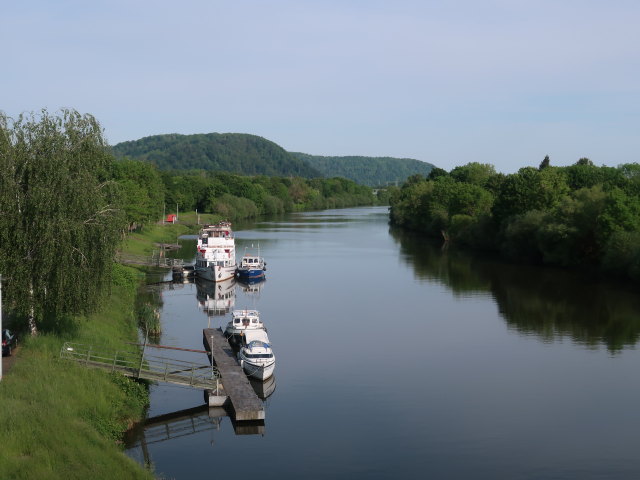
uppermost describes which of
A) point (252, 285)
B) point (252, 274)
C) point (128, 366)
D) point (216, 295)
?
point (128, 366)

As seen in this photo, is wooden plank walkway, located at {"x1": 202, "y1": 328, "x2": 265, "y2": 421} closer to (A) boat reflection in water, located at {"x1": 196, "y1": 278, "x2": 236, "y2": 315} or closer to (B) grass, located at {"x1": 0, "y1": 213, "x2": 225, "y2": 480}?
(B) grass, located at {"x1": 0, "y1": 213, "x2": 225, "y2": 480}

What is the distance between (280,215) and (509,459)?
6395 inches

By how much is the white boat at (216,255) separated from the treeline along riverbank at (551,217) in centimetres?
3031

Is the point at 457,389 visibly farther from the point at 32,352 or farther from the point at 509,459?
the point at 32,352

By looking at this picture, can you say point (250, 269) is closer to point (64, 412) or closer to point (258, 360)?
point (258, 360)

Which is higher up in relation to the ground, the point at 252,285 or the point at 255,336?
the point at 255,336

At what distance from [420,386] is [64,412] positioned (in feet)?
51.6

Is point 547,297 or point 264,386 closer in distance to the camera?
point 264,386

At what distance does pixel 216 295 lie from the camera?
59156 mm

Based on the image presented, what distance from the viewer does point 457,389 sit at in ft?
106

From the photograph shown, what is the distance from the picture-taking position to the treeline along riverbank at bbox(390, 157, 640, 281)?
214 ft

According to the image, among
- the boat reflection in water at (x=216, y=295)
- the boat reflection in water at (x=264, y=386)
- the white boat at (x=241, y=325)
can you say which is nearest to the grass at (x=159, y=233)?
the boat reflection in water at (x=216, y=295)

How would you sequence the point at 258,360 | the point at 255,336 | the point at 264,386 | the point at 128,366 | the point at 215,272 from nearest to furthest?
the point at 128,366 → the point at 264,386 → the point at 258,360 → the point at 255,336 → the point at 215,272

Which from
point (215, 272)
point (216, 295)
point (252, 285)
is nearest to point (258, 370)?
point (216, 295)
